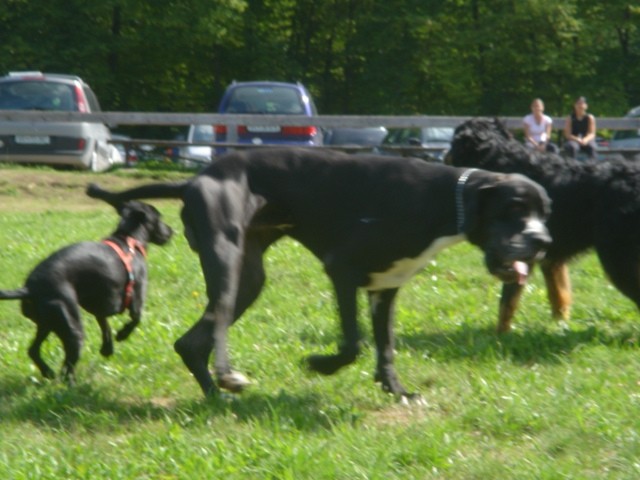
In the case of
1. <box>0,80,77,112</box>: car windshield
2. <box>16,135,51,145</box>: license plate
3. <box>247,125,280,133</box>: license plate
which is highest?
<box>0,80,77,112</box>: car windshield

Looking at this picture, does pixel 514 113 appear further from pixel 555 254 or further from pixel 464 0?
pixel 555 254

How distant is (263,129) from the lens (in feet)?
60.7

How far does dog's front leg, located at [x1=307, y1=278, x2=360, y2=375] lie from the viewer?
18.7ft

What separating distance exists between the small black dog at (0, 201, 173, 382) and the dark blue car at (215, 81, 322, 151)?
1112 cm

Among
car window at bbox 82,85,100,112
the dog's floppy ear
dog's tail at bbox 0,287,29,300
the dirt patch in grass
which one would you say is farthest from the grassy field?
car window at bbox 82,85,100,112

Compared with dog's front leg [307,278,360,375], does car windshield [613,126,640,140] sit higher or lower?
lower

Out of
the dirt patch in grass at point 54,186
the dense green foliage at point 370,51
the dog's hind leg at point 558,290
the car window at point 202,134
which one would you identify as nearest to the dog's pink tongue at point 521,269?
the dog's hind leg at point 558,290

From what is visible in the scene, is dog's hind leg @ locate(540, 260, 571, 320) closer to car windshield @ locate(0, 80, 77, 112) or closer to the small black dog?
the small black dog

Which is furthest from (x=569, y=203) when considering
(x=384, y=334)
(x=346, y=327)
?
(x=346, y=327)

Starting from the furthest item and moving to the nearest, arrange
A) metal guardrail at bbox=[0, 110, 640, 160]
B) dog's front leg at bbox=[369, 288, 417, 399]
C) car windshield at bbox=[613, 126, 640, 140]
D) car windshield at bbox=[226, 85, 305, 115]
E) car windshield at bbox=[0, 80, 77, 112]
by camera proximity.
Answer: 1. car windshield at bbox=[613, 126, 640, 140]
2. car windshield at bbox=[226, 85, 305, 115]
3. car windshield at bbox=[0, 80, 77, 112]
4. metal guardrail at bbox=[0, 110, 640, 160]
5. dog's front leg at bbox=[369, 288, 417, 399]

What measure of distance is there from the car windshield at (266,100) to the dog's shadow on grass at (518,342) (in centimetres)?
1248

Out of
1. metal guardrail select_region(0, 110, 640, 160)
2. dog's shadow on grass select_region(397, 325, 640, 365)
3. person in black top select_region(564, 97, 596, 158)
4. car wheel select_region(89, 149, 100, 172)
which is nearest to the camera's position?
dog's shadow on grass select_region(397, 325, 640, 365)

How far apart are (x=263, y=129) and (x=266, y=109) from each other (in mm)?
1295

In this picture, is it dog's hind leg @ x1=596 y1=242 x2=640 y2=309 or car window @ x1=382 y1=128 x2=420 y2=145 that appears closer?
dog's hind leg @ x1=596 y1=242 x2=640 y2=309
